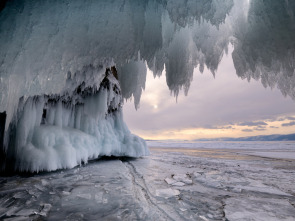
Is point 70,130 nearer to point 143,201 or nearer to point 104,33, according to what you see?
point 104,33

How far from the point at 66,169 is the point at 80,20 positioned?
8.66 ft

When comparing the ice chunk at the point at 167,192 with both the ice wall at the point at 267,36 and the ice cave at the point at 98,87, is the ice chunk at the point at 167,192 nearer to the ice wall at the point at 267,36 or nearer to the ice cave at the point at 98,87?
the ice cave at the point at 98,87

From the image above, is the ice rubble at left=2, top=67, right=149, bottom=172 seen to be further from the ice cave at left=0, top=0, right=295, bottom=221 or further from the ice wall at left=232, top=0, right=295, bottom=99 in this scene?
the ice wall at left=232, top=0, right=295, bottom=99

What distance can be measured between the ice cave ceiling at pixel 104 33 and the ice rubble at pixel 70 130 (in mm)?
524

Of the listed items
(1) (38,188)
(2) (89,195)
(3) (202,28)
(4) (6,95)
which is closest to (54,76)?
(4) (6,95)

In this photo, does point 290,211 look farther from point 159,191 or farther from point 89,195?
point 89,195

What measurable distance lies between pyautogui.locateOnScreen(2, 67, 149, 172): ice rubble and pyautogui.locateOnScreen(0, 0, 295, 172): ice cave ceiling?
524 millimetres

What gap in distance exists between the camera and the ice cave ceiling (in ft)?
7.34

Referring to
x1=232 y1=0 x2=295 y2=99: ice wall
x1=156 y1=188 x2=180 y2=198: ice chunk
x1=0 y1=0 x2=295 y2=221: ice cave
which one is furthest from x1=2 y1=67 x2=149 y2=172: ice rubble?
x1=232 y1=0 x2=295 y2=99: ice wall

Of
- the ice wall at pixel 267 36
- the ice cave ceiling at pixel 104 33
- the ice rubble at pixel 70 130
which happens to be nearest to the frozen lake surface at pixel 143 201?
the ice rubble at pixel 70 130

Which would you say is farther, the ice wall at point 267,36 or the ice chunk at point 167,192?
the ice wall at point 267,36

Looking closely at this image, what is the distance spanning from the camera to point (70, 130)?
3.84m

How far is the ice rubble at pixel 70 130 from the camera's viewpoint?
288cm

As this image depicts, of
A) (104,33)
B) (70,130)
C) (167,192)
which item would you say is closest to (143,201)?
(167,192)
